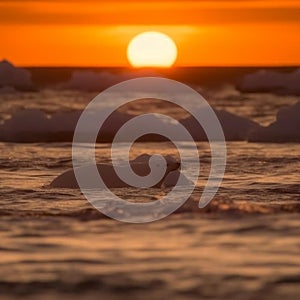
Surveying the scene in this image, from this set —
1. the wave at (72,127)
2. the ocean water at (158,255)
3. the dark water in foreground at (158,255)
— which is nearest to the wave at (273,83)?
the wave at (72,127)

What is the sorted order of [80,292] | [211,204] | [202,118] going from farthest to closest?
[202,118]
[211,204]
[80,292]

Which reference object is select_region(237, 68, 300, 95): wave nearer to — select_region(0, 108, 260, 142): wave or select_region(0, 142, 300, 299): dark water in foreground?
select_region(0, 108, 260, 142): wave

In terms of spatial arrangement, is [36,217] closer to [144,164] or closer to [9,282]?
[9,282]

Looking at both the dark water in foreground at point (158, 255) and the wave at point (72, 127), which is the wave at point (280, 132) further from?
the dark water in foreground at point (158, 255)

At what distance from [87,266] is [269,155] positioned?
11.1 m

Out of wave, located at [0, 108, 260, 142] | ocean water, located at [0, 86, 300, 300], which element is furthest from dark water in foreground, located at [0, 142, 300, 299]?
wave, located at [0, 108, 260, 142]

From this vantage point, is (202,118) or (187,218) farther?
(202,118)

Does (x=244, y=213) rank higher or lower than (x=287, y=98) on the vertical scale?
lower

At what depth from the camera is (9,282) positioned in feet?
17.7

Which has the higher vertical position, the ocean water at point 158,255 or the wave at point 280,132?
the wave at point 280,132

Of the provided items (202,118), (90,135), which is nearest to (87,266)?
(90,135)

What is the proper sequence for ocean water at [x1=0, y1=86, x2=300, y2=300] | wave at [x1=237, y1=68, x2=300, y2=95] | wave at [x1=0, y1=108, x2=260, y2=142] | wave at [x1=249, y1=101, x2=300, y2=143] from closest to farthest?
ocean water at [x1=0, y1=86, x2=300, y2=300]
wave at [x1=249, y1=101, x2=300, y2=143]
wave at [x1=0, y1=108, x2=260, y2=142]
wave at [x1=237, y1=68, x2=300, y2=95]

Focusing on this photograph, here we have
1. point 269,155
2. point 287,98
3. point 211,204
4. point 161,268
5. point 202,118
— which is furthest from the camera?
point 287,98

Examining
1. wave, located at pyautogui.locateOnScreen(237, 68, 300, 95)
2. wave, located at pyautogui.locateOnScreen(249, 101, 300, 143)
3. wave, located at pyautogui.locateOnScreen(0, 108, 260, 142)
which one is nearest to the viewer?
wave, located at pyautogui.locateOnScreen(249, 101, 300, 143)
